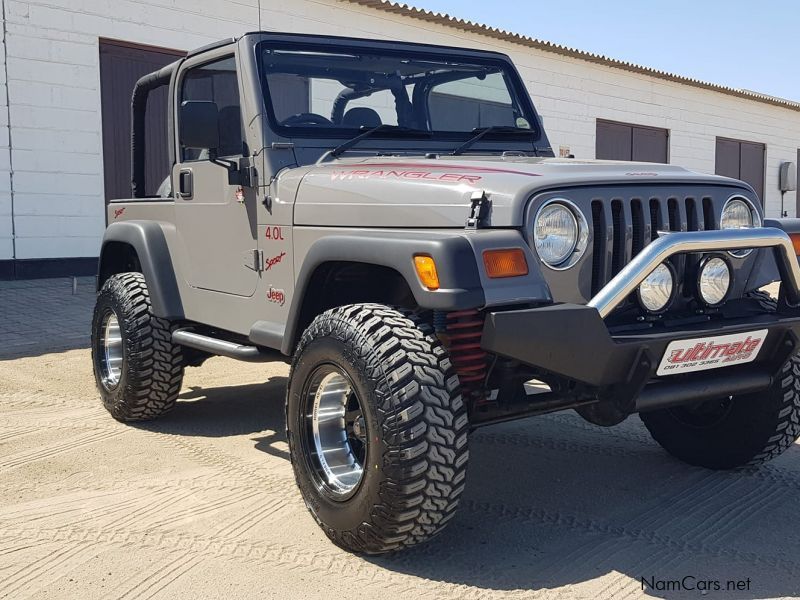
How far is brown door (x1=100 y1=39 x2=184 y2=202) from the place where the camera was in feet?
36.6

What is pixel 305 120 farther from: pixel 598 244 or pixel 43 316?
pixel 43 316

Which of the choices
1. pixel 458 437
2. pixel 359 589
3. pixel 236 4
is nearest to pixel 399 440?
pixel 458 437

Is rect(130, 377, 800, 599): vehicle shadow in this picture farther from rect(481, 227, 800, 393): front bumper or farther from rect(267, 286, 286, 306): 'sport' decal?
rect(267, 286, 286, 306): 'sport' decal

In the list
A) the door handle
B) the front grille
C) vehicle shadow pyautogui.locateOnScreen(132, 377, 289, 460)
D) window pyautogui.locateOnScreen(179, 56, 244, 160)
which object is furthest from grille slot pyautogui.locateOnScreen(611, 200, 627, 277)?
the door handle

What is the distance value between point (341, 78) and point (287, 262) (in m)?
1.04

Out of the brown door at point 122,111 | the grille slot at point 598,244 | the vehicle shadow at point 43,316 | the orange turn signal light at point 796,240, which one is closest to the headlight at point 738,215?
the orange turn signal light at point 796,240

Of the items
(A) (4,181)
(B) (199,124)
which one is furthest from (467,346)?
(A) (4,181)

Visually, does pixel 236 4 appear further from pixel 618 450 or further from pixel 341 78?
pixel 618 450

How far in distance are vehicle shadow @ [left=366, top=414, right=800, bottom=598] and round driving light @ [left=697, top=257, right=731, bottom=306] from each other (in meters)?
0.89

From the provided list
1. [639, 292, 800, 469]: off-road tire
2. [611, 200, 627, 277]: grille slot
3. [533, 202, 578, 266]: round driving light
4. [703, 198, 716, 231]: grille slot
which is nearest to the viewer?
[533, 202, 578, 266]: round driving light

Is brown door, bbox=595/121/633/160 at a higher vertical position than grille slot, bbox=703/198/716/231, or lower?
higher

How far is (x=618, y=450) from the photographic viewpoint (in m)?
4.39

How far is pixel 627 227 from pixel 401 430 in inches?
42.0

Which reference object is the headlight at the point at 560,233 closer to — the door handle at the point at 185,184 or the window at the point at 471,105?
the window at the point at 471,105
